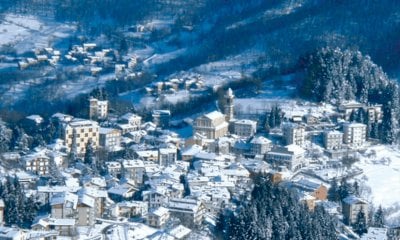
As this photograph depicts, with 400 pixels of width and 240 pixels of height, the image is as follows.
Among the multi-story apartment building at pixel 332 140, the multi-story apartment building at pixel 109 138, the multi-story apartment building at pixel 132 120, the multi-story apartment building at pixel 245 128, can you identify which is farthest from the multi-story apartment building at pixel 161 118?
the multi-story apartment building at pixel 332 140

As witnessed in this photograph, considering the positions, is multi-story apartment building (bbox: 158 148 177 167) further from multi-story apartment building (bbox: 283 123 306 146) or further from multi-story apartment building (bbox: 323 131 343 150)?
multi-story apartment building (bbox: 323 131 343 150)

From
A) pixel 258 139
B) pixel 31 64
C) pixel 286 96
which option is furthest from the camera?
pixel 31 64

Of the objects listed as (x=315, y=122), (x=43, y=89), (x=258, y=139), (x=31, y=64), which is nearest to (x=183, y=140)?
(x=258, y=139)

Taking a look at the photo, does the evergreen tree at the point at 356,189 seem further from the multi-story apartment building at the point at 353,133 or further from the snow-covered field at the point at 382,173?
the multi-story apartment building at the point at 353,133

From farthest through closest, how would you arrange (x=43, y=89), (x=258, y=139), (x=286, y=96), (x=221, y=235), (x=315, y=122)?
(x=43, y=89) < (x=286, y=96) < (x=315, y=122) < (x=258, y=139) < (x=221, y=235)

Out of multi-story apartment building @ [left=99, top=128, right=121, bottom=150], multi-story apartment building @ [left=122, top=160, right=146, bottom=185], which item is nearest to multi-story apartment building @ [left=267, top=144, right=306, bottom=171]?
multi-story apartment building @ [left=122, top=160, right=146, bottom=185]

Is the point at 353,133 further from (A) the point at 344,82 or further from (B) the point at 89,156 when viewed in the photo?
(B) the point at 89,156

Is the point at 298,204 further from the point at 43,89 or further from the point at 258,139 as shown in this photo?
the point at 43,89
